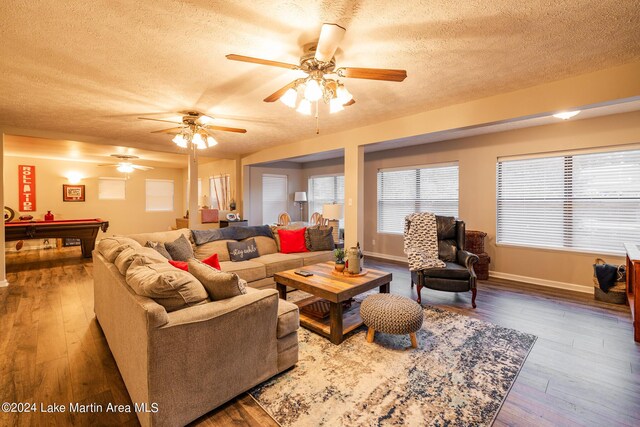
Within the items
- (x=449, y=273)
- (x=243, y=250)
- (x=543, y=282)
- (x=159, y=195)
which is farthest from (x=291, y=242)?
(x=159, y=195)

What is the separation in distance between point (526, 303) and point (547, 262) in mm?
1234

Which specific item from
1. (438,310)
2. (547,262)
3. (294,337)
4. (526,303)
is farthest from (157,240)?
(547,262)

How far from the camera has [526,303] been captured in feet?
11.8

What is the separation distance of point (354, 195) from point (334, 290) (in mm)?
2235

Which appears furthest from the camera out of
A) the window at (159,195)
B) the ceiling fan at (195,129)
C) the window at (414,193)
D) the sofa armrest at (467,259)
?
the window at (159,195)

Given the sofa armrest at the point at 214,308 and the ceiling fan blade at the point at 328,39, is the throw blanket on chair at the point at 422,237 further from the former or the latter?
the ceiling fan blade at the point at 328,39

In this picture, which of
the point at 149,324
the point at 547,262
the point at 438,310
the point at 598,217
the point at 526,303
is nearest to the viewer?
the point at 149,324

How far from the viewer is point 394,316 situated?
7.92ft

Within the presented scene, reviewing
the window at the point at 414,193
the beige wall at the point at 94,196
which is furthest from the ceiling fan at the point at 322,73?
the beige wall at the point at 94,196

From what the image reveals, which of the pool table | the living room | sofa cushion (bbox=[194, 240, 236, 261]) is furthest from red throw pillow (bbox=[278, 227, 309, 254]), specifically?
the pool table

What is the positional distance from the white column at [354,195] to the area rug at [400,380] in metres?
1.93

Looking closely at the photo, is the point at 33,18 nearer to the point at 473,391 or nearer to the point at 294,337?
the point at 294,337

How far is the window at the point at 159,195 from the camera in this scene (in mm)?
9219

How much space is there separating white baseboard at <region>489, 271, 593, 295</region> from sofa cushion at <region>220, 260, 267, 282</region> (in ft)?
12.7
